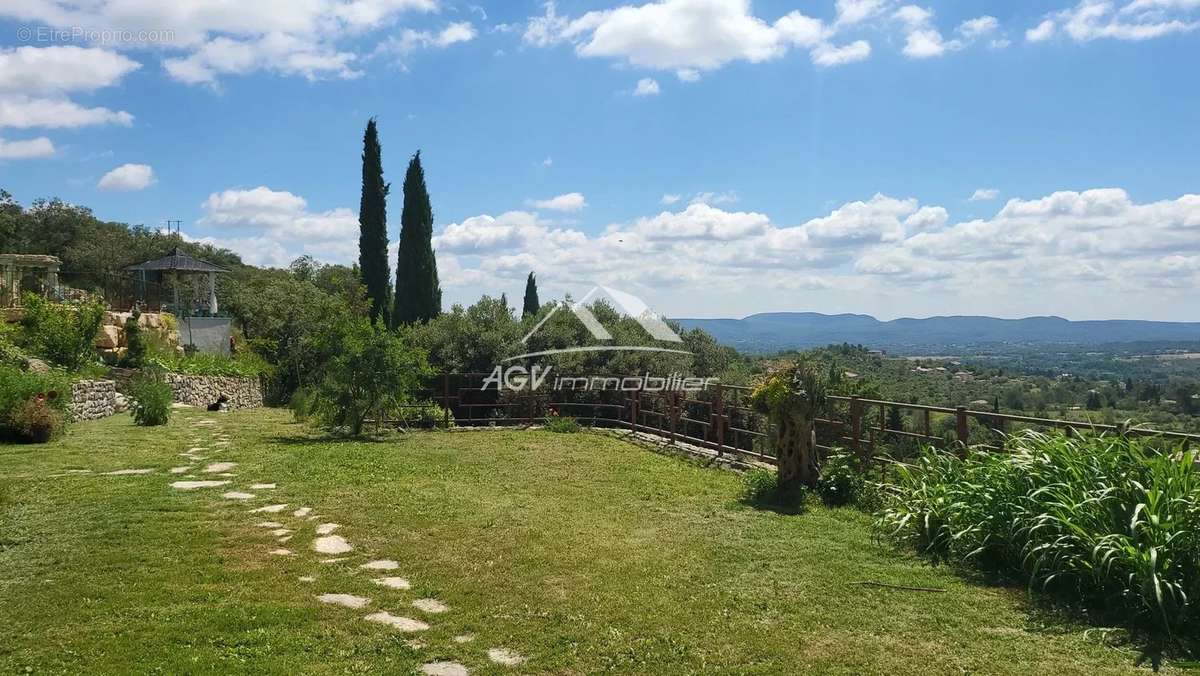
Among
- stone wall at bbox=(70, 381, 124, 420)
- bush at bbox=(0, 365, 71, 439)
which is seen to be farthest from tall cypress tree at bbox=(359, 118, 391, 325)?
bush at bbox=(0, 365, 71, 439)

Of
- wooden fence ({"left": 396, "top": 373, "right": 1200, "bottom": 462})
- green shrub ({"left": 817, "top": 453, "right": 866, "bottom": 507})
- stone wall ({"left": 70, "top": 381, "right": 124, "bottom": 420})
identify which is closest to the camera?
wooden fence ({"left": 396, "top": 373, "right": 1200, "bottom": 462})

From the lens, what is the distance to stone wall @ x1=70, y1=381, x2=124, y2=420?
42.7 feet

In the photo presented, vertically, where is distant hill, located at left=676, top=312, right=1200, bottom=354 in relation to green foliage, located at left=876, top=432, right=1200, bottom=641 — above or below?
above

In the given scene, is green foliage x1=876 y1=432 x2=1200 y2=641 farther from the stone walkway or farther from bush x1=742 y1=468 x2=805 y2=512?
the stone walkway

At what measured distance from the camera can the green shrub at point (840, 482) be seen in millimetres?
7145

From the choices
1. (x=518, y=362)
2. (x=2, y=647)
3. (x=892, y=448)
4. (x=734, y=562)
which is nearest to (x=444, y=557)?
(x=734, y=562)

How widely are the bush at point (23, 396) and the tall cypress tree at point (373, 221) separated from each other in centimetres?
1404

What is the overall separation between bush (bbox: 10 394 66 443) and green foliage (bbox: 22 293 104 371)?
5.57 metres

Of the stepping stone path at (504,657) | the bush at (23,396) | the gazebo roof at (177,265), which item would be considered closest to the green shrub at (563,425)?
the bush at (23,396)

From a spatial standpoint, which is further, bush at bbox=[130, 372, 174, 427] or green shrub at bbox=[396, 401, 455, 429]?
green shrub at bbox=[396, 401, 455, 429]

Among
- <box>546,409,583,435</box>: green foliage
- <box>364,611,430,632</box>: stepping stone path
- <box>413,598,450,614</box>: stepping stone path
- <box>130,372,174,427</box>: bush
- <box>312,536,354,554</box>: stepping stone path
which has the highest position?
<box>130,372,174,427</box>: bush

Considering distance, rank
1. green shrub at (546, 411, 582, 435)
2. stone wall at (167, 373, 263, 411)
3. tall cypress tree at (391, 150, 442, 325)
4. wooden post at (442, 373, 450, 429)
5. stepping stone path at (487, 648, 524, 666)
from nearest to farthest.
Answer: stepping stone path at (487, 648, 524, 666) → green shrub at (546, 411, 582, 435) → wooden post at (442, 373, 450, 429) → stone wall at (167, 373, 263, 411) → tall cypress tree at (391, 150, 442, 325)

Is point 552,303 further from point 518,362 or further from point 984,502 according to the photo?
point 984,502

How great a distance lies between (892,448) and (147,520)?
6.44m
